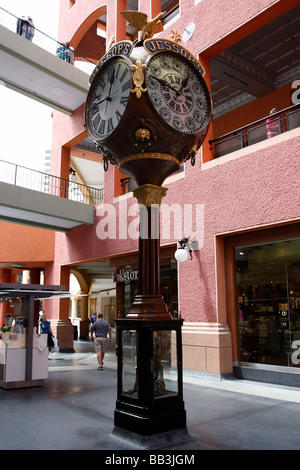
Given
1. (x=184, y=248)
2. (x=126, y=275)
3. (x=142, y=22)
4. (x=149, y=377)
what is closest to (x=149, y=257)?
(x=149, y=377)

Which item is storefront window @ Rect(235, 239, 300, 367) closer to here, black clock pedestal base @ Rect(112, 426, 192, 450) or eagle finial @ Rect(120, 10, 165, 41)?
black clock pedestal base @ Rect(112, 426, 192, 450)

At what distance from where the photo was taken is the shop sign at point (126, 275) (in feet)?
48.3

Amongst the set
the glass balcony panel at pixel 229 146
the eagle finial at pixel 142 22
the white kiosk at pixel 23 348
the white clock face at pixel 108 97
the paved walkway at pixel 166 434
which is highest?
the glass balcony panel at pixel 229 146

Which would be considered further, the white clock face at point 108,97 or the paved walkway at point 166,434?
the white clock face at point 108,97

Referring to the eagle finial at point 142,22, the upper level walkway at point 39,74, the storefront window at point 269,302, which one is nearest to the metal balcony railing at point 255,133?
the storefront window at point 269,302

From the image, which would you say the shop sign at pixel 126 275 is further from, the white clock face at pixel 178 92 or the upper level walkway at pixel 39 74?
the white clock face at pixel 178 92

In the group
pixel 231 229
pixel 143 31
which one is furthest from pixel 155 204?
pixel 231 229

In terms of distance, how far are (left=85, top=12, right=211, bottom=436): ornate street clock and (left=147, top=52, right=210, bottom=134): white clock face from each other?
12 millimetres

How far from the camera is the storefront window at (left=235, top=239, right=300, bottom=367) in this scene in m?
9.25

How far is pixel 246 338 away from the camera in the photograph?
10.2m

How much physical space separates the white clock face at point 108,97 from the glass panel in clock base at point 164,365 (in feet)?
9.08

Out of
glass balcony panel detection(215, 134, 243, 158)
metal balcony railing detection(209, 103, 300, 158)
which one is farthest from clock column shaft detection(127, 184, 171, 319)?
glass balcony panel detection(215, 134, 243, 158)

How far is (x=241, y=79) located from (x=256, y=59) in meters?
0.79

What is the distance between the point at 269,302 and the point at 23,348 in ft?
19.6
